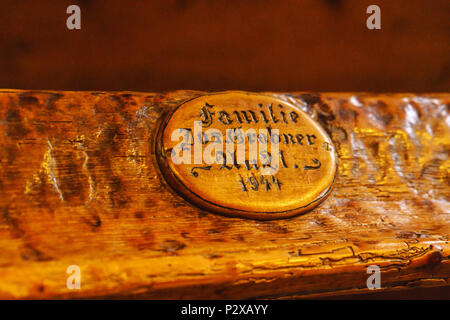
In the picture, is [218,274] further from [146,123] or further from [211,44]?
[211,44]

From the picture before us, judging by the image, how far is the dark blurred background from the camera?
28.6 inches

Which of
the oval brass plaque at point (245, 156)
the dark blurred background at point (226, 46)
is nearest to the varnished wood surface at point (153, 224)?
the oval brass plaque at point (245, 156)

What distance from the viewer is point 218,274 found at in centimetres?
50

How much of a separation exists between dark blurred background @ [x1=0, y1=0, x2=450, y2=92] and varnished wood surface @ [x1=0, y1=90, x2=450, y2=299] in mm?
144

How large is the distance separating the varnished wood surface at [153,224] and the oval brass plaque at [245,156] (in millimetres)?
29

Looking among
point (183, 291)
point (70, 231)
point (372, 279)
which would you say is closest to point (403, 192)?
point (372, 279)

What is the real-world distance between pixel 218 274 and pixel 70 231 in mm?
216

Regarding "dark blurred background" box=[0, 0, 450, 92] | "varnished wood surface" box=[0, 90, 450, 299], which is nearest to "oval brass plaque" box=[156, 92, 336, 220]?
"varnished wood surface" box=[0, 90, 450, 299]

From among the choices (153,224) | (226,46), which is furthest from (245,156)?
(226,46)

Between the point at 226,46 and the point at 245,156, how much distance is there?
0.32 meters

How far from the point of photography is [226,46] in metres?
0.81

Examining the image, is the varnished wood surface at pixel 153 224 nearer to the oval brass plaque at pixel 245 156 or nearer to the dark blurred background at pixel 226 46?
the oval brass plaque at pixel 245 156

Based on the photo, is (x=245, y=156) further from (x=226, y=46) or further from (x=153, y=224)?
(x=226, y=46)

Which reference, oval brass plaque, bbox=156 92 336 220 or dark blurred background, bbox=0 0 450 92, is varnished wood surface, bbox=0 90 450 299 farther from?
dark blurred background, bbox=0 0 450 92
